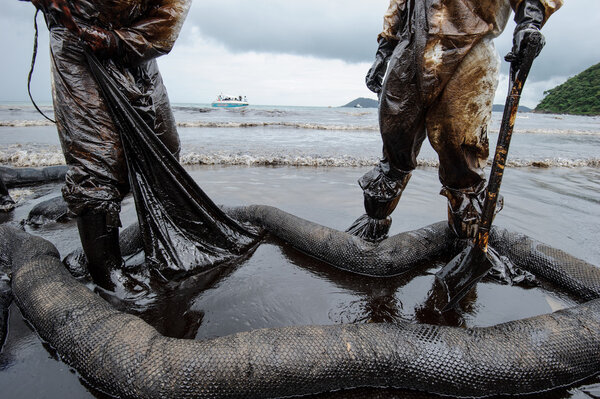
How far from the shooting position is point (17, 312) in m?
2.06

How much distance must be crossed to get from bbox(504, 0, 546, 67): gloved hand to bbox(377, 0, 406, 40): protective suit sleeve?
0.98 m

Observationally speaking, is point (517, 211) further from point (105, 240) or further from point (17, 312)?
point (17, 312)

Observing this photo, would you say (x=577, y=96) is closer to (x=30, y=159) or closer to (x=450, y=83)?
(x=450, y=83)

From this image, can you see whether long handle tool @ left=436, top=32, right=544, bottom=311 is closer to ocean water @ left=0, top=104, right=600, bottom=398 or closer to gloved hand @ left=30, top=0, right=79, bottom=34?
ocean water @ left=0, top=104, right=600, bottom=398

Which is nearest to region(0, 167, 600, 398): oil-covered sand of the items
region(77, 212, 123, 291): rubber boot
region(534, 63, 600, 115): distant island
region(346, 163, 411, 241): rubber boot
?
region(77, 212, 123, 291): rubber boot

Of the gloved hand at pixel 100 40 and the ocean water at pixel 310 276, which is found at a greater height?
the gloved hand at pixel 100 40

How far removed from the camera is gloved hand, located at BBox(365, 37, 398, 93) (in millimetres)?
2938

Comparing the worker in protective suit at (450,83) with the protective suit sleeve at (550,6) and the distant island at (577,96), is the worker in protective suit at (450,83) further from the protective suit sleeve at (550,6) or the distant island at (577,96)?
the distant island at (577,96)

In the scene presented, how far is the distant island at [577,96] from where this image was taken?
50750 millimetres

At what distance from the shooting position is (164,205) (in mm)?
2549

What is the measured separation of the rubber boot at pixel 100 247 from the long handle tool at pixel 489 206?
7.20 feet

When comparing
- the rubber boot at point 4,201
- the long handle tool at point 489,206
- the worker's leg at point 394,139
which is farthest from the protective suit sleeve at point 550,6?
the rubber boot at point 4,201

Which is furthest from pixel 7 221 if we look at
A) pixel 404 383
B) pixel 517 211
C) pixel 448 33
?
pixel 517 211

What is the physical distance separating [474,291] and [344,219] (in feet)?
5.59
